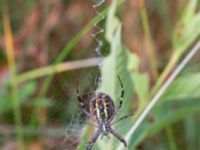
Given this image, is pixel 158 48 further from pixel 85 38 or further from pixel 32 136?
pixel 32 136

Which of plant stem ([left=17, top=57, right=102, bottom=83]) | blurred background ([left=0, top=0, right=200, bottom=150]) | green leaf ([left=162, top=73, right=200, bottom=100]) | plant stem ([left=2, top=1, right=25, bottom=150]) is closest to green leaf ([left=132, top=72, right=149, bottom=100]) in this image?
blurred background ([left=0, top=0, right=200, bottom=150])

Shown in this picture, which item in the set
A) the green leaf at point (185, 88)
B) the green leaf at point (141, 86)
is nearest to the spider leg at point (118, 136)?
the green leaf at point (185, 88)

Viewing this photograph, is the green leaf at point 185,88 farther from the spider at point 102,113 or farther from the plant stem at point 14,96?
the plant stem at point 14,96

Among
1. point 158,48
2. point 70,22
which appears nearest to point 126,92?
point 158,48

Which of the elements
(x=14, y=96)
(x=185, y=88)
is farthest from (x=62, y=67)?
(x=185, y=88)

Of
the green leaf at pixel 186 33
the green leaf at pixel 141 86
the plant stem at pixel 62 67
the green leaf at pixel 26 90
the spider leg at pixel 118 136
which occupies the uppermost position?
the green leaf at pixel 26 90

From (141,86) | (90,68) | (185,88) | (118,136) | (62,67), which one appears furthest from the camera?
(62,67)

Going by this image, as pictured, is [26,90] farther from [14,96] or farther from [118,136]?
[118,136]
